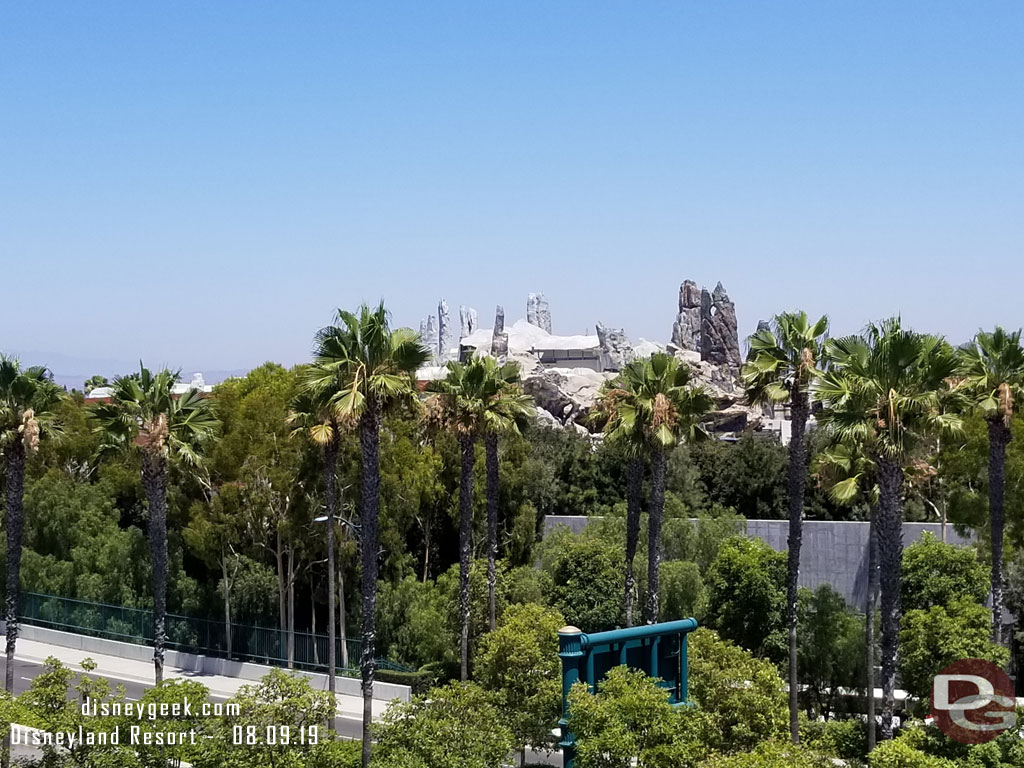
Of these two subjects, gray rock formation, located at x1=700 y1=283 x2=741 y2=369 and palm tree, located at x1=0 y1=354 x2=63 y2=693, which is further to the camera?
gray rock formation, located at x1=700 y1=283 x2=741 y2=369

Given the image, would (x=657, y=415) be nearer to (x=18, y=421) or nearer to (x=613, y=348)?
(x=18, y=421)

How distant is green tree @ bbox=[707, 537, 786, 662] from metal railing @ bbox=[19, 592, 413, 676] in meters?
11.9

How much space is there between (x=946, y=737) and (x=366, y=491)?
491 inches

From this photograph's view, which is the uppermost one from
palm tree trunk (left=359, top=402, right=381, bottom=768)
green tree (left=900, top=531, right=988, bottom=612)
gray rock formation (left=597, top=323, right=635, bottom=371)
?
gray rock formation (left=597, top=323, right=635, bottom=371)

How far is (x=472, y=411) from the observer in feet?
105

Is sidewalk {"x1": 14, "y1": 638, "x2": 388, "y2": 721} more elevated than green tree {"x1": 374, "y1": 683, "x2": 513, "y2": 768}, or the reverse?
green tree {"x1": 374, "y1": 683, "x2": 513, "y2": 768}

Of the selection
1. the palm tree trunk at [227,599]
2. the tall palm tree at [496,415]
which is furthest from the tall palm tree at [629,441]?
the palm tree trunk at [227,599]

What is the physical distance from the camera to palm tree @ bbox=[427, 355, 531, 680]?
3225 centimetres

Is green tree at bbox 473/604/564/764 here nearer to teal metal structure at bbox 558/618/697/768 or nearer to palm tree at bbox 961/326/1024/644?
teal metal structure at bbox 558/618/697/768

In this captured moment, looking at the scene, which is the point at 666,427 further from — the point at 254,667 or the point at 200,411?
the point at 254,667

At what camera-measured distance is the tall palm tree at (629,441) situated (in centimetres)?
3089

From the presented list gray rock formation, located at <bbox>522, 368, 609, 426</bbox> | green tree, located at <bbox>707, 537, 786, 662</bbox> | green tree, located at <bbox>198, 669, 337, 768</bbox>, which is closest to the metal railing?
green tree, located at <bbox>707, 537, 786, 662</bbox>

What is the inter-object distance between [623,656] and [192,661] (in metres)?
25.4

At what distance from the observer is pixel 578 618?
38.2 metres
